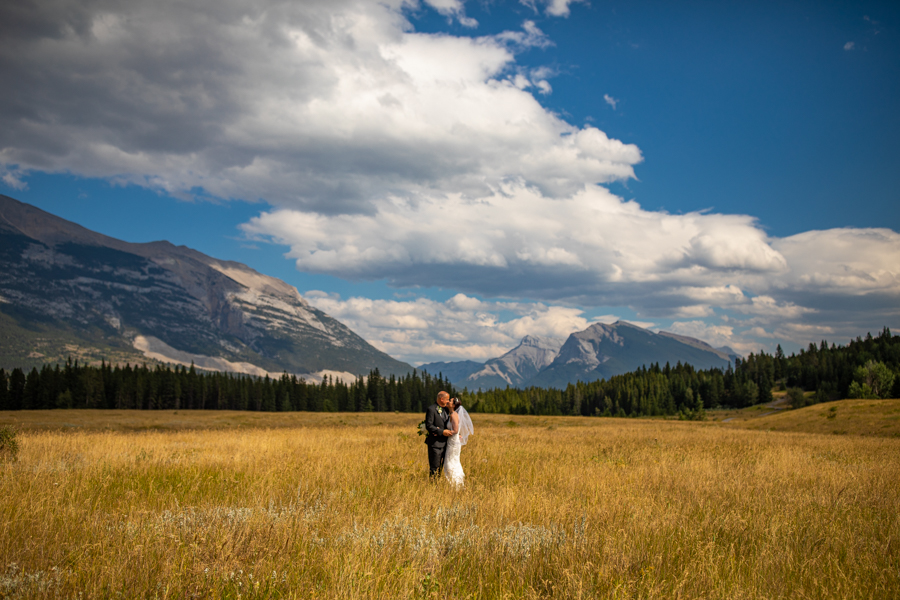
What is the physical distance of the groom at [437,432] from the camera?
1066cm

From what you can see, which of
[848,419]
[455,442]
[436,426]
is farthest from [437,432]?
[848,419]

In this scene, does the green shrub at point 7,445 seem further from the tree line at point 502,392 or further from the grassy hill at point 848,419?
the tree line at point 502,392

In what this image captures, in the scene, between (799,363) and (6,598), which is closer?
(6,598)

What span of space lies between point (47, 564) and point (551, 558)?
5.46 metres

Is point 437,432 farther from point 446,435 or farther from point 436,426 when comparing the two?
point 446,435

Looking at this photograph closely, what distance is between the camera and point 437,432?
1063 centimetres

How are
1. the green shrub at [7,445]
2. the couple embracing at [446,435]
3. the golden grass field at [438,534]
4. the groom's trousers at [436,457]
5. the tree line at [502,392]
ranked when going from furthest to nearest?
the tree line at [502,392], the green shrub at [7,445], the groom's trousers at [436,457], the couple embracing at [446,435], the golden grass field at [438,534]

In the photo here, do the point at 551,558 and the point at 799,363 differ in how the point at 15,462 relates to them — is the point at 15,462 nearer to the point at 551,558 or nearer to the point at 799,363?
the point at 551,558

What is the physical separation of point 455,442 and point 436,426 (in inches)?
22.4

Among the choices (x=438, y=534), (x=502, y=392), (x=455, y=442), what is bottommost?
(x=502, y=392)

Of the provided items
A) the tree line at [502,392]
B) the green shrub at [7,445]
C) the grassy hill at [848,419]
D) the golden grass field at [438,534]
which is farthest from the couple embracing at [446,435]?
the tree line at [502,392]

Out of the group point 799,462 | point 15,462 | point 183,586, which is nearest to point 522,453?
point 799,462

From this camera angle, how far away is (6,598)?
396 centimetres

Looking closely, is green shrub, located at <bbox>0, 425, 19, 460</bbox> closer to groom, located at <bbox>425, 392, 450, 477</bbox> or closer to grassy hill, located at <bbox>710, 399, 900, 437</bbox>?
groom, located at <bbox>425, 392, 450, 477</bbox>
